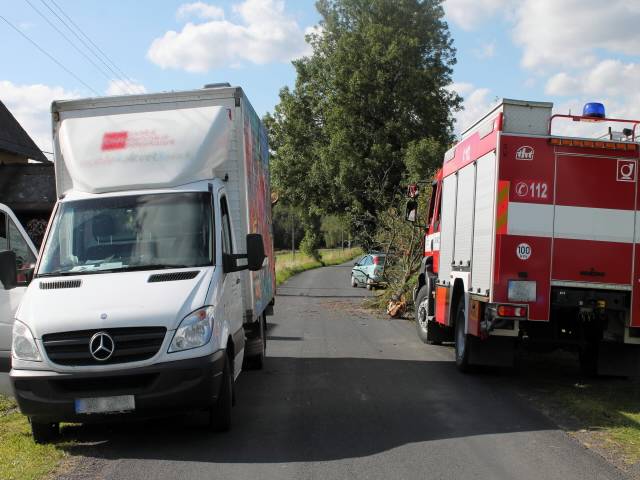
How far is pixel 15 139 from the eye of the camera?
30.1 m

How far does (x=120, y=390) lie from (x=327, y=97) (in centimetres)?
3494

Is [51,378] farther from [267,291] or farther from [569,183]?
[569,183]

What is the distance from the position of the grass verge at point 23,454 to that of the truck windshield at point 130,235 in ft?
4.99

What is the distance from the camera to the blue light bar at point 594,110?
9.01 m

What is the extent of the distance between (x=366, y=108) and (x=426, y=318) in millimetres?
25932

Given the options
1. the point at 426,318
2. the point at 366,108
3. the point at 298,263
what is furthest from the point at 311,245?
the point at 426,318

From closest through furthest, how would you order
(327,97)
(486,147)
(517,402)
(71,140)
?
(71,140) < (517,402) < (486,147) < (327,97)

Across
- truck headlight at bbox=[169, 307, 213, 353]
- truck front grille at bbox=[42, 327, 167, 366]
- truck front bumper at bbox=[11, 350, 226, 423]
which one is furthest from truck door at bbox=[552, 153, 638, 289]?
truck front grille at bbox=[42, 327, 167, 366]

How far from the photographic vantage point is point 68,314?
5.86 metres

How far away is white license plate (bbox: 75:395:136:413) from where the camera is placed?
579 cm

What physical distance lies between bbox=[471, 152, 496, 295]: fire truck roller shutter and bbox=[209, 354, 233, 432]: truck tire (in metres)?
3.56

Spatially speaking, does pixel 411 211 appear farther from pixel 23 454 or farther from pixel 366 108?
pixel 366 108

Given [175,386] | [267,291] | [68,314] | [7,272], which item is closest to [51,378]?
[68,314]

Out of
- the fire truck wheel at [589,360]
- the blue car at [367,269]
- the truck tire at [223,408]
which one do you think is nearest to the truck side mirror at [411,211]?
the fire truck wheel at [589,360]
